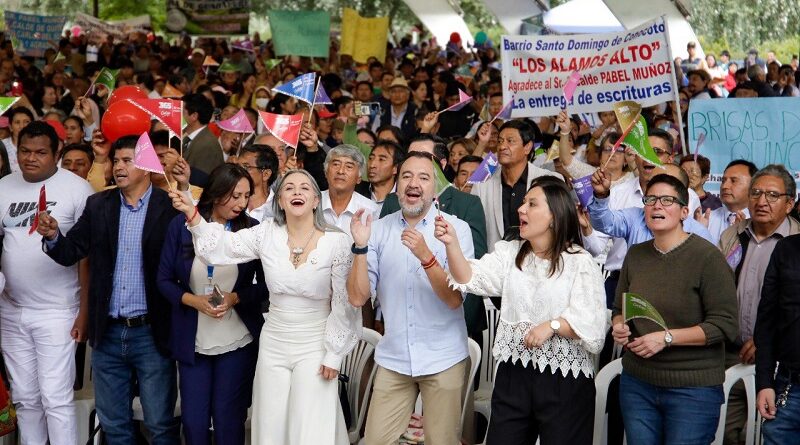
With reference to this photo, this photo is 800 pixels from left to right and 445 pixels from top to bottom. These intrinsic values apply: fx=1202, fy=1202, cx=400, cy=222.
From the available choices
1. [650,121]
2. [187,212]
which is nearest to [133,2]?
[650,121]

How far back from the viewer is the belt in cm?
641

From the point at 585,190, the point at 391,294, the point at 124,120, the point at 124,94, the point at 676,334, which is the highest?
the point at 124,94

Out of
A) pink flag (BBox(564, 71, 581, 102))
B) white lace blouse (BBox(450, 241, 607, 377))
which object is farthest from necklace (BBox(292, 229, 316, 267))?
pink flag (BBox(564, 71, 581, 102))

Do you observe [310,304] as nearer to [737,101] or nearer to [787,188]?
[787,188]

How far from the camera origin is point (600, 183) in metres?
5.82

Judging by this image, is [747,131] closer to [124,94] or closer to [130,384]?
[124,94]

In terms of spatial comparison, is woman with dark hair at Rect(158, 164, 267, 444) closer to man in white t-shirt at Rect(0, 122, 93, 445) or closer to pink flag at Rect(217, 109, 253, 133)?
man in white t-shirt at Rect(0, 122, 93, 445)

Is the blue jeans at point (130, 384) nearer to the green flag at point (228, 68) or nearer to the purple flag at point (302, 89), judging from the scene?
the purple flag at point (302, 89)

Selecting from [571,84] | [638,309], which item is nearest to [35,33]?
[571,84]

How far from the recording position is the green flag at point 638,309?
197 inches

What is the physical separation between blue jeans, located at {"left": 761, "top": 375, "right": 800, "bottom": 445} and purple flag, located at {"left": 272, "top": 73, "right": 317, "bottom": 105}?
3.93m

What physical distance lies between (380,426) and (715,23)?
30.6 metres

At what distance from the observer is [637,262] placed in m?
5.37

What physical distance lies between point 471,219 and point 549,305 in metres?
1.38
